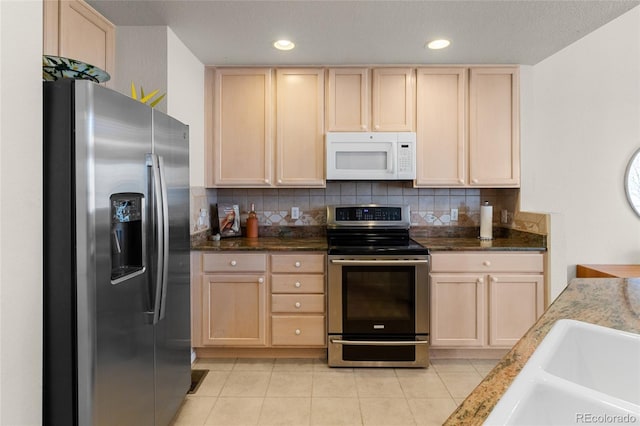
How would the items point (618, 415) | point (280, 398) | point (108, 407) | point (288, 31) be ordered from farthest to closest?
point (288, 31) → point (280, 398) → point (108, 407) → point (618, 415)

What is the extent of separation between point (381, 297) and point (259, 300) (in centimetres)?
90

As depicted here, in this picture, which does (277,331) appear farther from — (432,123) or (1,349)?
(432,123)

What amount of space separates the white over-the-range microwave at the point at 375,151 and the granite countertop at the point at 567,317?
1.72 metres

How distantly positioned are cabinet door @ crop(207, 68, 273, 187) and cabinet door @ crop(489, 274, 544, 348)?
199 centimetres

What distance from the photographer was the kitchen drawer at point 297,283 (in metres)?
2.73

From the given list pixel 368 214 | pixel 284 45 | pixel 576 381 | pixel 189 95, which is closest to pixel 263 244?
pixel 368 214

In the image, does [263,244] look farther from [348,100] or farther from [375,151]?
[348,100]

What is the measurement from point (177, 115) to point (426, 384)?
246 cm

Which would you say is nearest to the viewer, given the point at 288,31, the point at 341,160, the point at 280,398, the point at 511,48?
the point at 280,398

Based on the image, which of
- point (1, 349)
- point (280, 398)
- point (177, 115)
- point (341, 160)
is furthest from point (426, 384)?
point (177, 115)

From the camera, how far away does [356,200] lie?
335 centimetres

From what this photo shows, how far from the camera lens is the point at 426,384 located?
2.44m

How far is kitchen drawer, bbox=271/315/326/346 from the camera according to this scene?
274 cm

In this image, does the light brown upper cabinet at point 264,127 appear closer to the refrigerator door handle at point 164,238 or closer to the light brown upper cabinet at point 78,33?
the light brown upper cabinet at point 78,33
